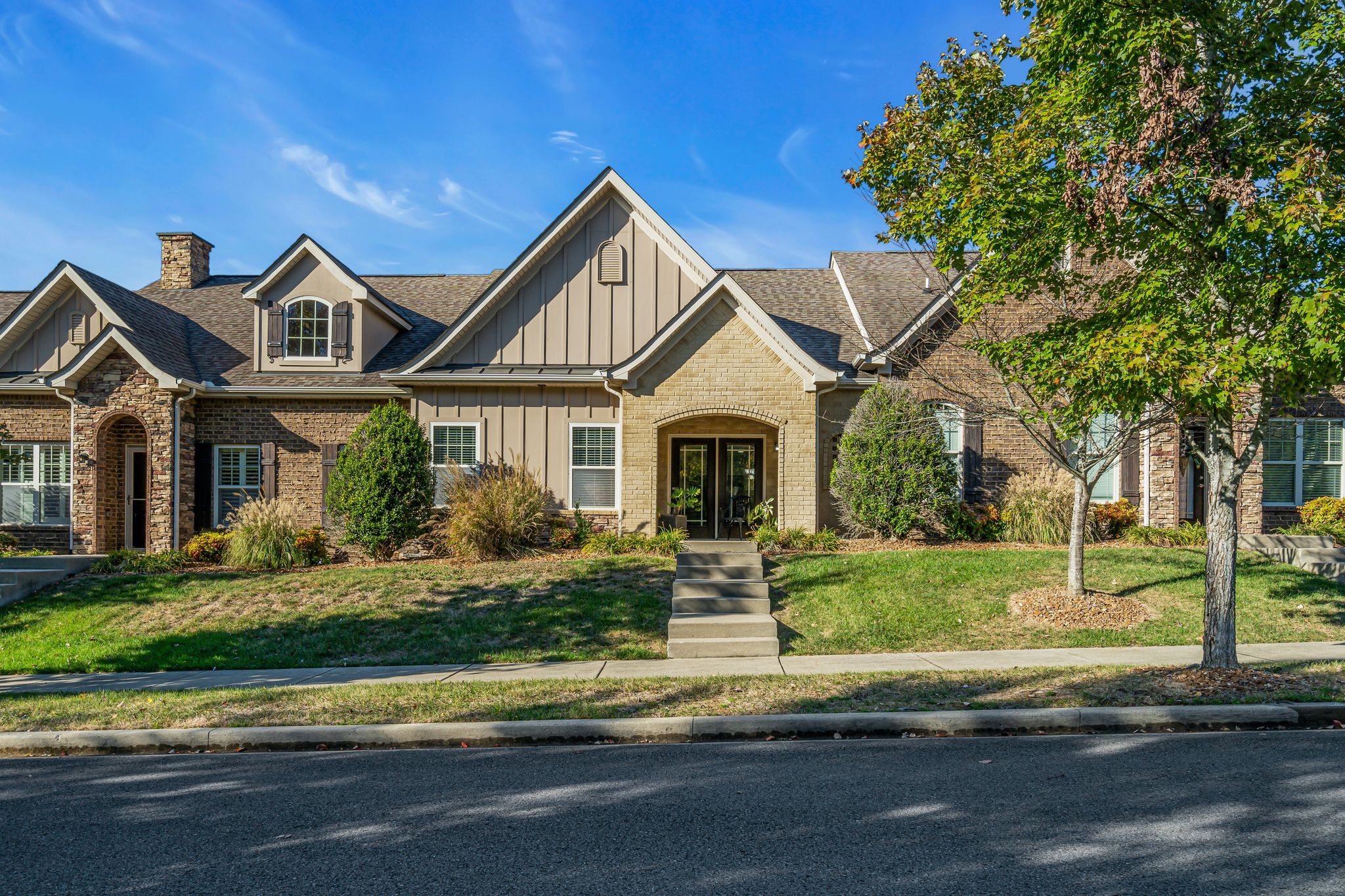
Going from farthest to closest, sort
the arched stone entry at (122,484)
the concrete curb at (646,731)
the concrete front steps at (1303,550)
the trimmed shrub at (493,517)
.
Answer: the arched stone entry at (122,484) → the concrete front steps at (1303,550) → the trimmed shrub at (493,517) → the concrete curb at (646,731)

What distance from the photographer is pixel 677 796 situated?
219 inches

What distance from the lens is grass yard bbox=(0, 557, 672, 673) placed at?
10.7m

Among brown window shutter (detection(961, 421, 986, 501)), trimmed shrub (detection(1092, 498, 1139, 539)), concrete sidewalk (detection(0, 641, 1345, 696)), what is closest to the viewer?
concrete sidewalk (detection(0, 641, 1345, 696))

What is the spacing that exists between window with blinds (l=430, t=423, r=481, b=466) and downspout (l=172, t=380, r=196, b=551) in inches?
186

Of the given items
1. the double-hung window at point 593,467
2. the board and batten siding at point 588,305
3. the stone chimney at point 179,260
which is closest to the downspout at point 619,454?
the double-hung window at point 593,467

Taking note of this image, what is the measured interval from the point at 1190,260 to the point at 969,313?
2385mm

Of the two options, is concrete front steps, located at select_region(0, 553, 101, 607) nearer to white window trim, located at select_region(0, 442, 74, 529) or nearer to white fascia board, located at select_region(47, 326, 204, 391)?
white window trim, located at select_region(0, 442, 74, 529)

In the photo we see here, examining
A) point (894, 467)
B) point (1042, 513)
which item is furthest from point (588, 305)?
point (1042, 513)

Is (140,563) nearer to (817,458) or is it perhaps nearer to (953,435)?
(817,458)

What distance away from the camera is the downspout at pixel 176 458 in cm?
1636

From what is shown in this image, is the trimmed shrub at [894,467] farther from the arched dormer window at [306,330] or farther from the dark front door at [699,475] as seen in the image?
the arched dormer window at [306,330]

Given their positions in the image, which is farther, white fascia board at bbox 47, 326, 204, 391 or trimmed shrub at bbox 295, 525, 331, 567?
white fascia board at bbox 47, 326, 204, 391

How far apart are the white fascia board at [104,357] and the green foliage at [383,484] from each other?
3.99 m

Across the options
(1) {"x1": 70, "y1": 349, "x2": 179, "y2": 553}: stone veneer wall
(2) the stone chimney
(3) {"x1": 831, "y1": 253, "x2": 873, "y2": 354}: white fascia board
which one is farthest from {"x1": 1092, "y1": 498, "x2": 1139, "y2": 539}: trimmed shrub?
(2) the stone chimney
